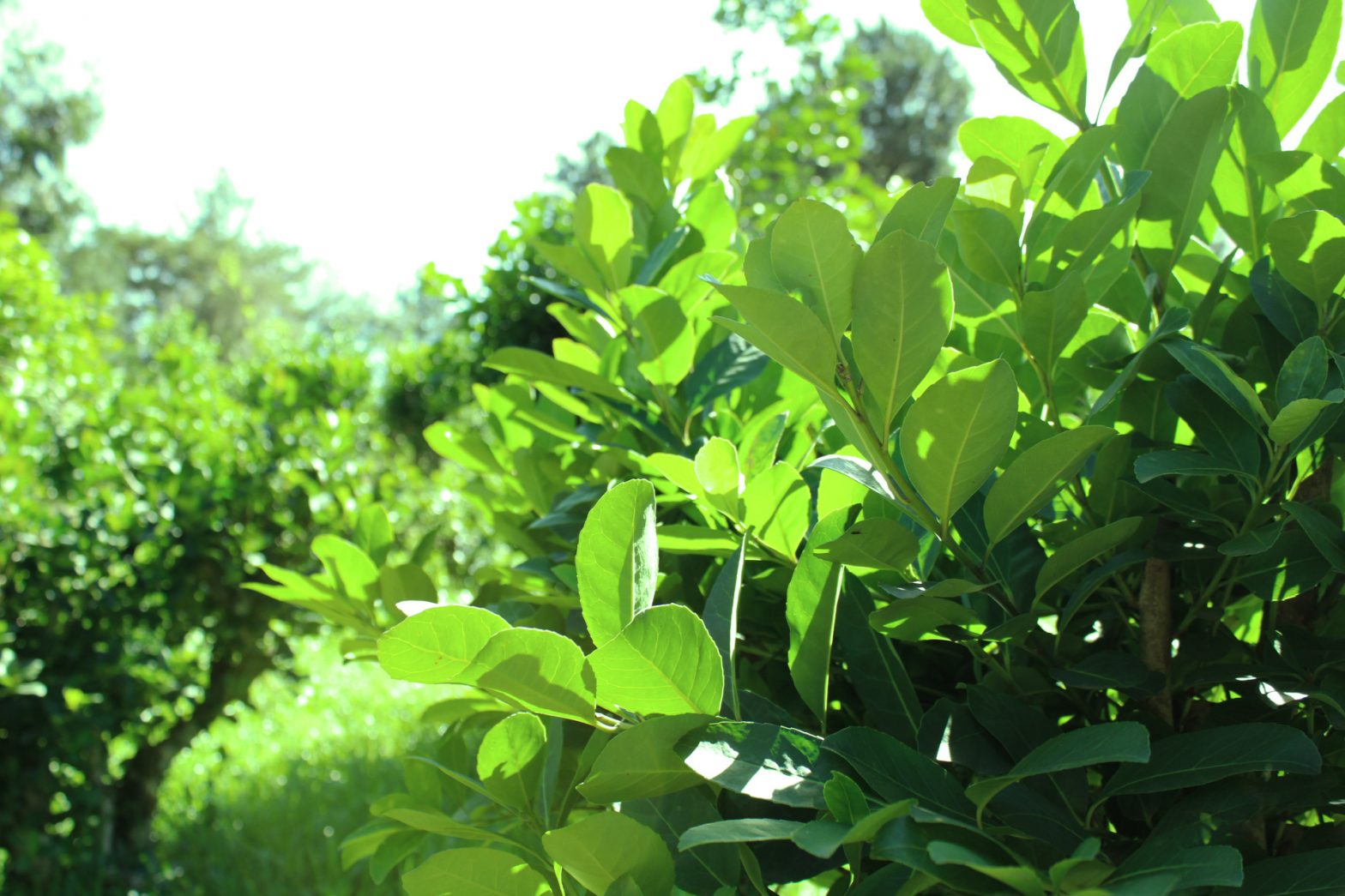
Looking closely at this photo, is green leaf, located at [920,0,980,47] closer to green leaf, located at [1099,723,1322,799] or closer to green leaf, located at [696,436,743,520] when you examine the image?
green leaf, located at [696,436,743,520]

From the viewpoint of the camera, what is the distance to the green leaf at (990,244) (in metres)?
0.58

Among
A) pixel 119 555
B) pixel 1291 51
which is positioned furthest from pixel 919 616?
pixel 119 555

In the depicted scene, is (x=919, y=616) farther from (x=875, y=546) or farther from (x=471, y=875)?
(x=471, y=875)

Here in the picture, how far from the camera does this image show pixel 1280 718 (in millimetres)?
618

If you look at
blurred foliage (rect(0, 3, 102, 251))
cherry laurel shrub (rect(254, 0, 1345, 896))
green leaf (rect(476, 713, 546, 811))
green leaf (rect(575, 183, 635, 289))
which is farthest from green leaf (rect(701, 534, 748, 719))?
blurred foliage (rect(0, 3, 102, 251))

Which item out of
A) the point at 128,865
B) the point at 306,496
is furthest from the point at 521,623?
the point at 128,865

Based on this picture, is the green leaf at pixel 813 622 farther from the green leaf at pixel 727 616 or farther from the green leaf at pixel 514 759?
the green leaf at pixel 514 759

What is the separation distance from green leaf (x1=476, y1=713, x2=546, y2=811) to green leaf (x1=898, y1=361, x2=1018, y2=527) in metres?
0.25

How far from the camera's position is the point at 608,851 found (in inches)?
19.2

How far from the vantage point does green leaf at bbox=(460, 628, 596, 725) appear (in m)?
0.46

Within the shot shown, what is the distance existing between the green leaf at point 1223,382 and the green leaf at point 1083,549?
0.09 meters

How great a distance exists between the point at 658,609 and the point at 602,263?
1.43 feet

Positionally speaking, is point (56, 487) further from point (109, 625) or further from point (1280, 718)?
point (1280, 718)

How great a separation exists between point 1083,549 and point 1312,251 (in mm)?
238
